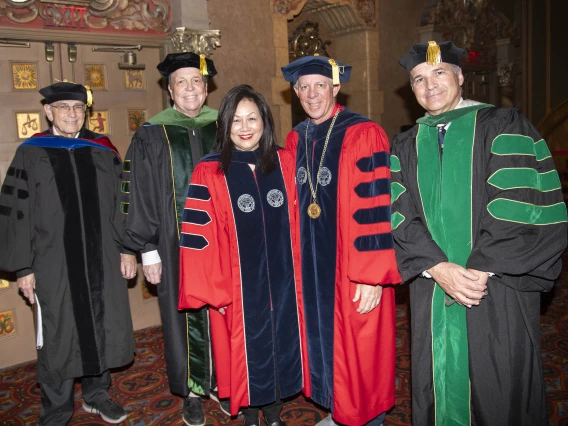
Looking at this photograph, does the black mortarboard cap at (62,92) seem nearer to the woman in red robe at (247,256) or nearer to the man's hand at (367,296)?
the woman in red robe at (247,256)

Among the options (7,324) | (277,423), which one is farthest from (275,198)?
(7,324)

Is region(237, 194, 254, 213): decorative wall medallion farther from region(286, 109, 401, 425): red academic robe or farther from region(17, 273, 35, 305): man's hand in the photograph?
region(17, 273, 35, 305): man's hand

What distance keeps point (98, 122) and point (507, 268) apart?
3.58 meters

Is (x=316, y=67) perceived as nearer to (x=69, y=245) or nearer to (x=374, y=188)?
(x=374, y=188)

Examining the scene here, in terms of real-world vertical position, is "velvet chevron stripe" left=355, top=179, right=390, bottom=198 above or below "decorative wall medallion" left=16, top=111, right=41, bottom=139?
below

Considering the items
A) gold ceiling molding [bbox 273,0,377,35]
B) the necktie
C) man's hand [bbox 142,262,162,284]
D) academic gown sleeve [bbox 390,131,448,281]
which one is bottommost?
man's hand [bbox 142,262,162,284]

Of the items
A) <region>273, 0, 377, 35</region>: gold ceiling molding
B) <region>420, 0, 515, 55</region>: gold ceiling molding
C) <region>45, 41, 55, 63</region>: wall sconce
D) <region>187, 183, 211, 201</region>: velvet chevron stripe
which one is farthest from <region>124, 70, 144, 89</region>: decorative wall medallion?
<region>420, 0, 515, 55</region>: gold ceiling molding

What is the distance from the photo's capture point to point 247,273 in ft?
8.73

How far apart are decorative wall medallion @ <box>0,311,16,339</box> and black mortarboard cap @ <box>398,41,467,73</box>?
3675mm

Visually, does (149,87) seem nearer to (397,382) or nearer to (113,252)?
(113,252)

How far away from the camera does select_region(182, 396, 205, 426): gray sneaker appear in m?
3.12

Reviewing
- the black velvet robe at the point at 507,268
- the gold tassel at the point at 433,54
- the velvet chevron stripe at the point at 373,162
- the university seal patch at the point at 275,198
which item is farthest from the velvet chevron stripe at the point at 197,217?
the gold tassel at the point at 433,54

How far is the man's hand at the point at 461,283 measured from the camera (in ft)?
7.27

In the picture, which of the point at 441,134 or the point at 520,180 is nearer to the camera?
the point at 520,180
